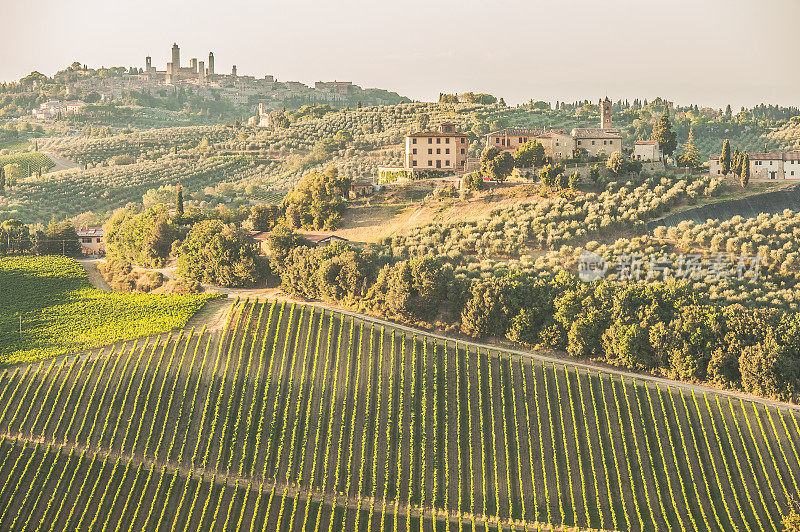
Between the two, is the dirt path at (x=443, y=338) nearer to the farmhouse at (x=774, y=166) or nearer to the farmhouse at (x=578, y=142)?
the farmhouse at (x=578, y=142)

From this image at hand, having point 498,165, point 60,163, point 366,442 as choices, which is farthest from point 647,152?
point 60,163

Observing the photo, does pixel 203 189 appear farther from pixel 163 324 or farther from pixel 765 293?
pixel 765 293

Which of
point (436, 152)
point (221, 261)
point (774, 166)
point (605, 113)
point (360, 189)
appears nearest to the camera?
point (221, 261)

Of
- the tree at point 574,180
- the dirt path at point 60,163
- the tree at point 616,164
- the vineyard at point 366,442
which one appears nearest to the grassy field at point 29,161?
the dirt path at point 60,163

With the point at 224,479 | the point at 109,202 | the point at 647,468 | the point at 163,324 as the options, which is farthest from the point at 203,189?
the point at 647,468

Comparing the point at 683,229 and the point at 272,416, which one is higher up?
the point at 683,229

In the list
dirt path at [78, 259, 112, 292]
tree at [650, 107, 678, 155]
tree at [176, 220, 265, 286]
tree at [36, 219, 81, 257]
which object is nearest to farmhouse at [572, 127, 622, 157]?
tree at [650, 107, 678, 155]

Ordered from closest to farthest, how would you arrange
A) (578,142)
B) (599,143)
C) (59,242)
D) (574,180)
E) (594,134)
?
(574,180), (59,242), (599,143), (578,142), (594,134)

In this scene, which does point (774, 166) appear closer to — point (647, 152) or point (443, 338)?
point (647, 152)
